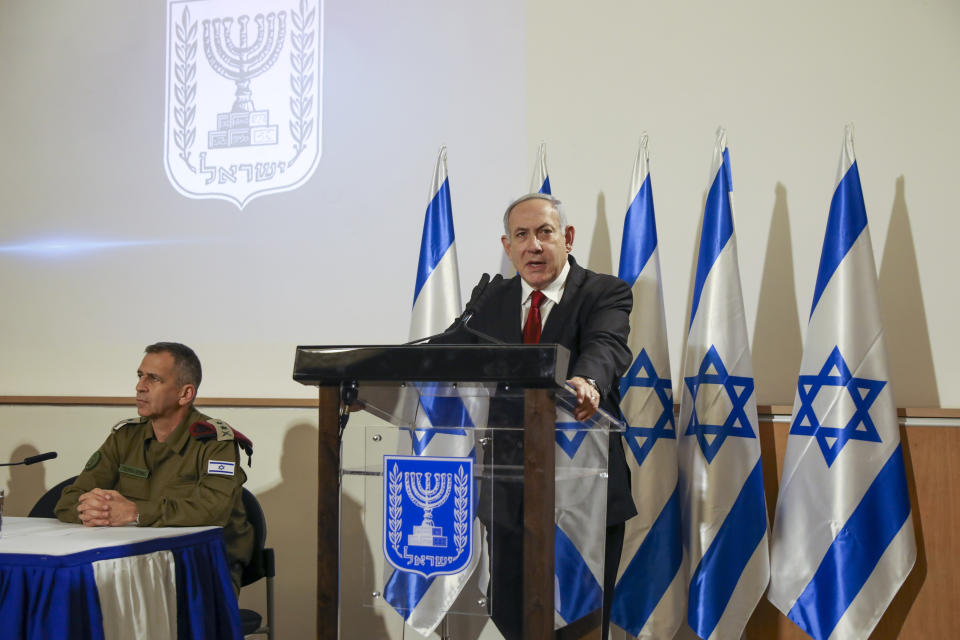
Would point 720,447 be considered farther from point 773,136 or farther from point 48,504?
point 48,504

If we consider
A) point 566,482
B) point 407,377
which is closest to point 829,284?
point 566,482

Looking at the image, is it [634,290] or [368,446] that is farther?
[634,290]

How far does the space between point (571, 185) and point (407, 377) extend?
88.8 inches

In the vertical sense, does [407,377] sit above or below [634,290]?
below

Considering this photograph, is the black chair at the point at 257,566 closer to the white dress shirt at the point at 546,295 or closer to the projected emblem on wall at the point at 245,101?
the white dress shirt at the point at 546,295

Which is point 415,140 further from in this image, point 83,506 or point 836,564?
point 836,564

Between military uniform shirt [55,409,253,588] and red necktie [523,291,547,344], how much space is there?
1.14m

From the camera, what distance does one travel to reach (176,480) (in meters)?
2.93

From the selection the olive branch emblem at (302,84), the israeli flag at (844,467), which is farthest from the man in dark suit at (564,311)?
the olive branch emblem at (302,84)

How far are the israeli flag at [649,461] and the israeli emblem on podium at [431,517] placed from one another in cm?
165

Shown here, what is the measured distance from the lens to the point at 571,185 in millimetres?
3736

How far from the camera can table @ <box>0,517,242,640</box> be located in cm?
223

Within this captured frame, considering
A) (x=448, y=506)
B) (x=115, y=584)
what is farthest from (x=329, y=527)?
(x=115, y=584)

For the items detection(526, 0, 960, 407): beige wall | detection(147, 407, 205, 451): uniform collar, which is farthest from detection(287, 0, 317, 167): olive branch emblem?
detection(147, 407, 205, 451): uniform collar
